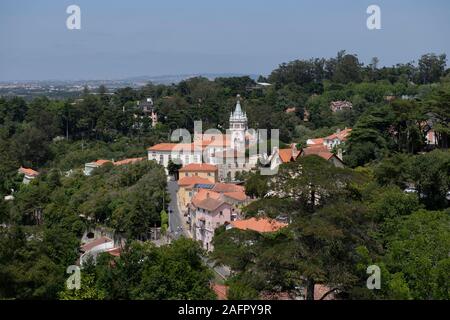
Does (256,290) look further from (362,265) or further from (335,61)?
(335,61)

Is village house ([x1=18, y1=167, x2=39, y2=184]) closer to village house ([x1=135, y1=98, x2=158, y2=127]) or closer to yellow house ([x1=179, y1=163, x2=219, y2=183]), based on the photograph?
yellow house ([x1=179, y1=163, x2=219, y2=183])

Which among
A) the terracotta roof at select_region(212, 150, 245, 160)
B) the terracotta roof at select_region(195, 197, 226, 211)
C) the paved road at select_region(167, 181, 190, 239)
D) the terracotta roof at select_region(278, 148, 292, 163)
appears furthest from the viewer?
the terracotta roof at select_region(212, 150, 245, 160)

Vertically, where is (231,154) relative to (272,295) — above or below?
below

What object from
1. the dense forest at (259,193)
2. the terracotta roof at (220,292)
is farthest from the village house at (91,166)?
the terracotta roof at (220,292)

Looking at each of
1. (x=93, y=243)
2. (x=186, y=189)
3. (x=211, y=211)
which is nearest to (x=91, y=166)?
(x=186, y=189)

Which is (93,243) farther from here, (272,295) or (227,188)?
(272,295)

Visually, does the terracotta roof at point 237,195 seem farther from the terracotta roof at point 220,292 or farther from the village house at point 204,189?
the terracotta roof at point 220,292

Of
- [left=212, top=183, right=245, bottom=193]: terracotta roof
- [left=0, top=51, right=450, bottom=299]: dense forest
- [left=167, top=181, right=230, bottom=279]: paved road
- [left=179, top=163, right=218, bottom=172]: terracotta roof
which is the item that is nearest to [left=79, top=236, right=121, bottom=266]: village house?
[left=0, top=51, right=450, bottom=299]: dense forest
